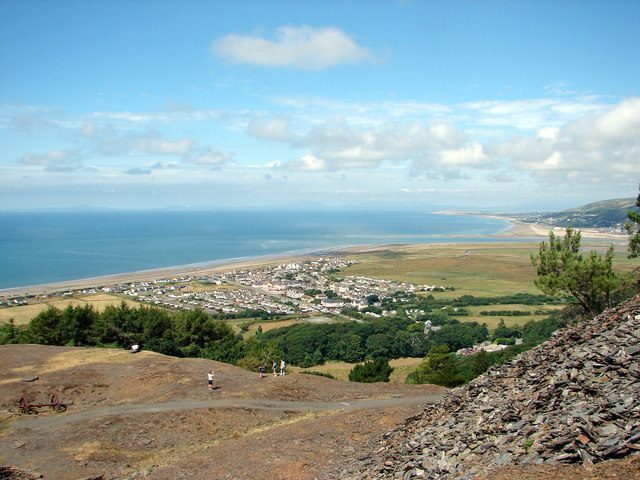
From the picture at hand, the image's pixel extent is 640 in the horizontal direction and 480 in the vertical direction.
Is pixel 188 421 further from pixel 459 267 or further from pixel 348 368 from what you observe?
pixel 459 267

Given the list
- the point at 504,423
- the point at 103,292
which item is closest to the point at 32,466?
the point at 504,423

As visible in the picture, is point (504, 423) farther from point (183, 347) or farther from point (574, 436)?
point (183, 347)

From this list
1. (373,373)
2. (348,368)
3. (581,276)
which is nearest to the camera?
(581,276)

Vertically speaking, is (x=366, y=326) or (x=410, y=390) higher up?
(x=410, y=390)

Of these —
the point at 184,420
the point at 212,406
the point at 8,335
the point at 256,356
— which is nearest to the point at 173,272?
the point at 8,335

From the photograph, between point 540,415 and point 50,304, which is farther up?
point 540,415

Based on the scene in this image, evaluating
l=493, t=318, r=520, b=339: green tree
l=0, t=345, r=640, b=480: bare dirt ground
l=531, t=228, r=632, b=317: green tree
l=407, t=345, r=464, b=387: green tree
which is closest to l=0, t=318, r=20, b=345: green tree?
l=0, t=345, r=640, b=480: bare dirt ground

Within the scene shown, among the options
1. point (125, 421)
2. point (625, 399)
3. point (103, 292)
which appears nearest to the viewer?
point (625, 399)
